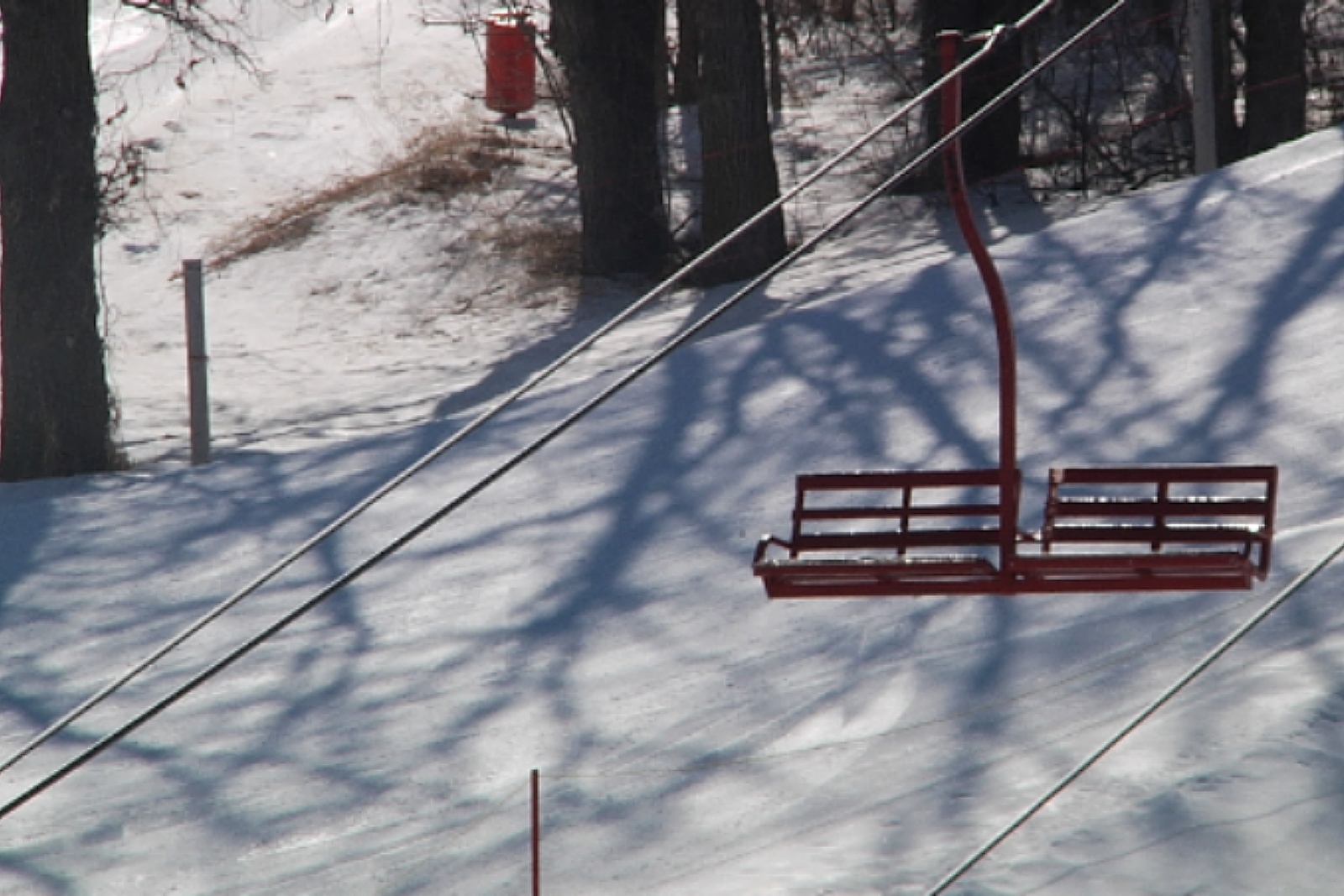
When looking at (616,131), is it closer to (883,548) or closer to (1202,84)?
(1202,84)

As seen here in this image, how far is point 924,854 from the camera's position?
4.39 metres

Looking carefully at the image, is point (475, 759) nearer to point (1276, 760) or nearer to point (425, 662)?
point (425, 662)

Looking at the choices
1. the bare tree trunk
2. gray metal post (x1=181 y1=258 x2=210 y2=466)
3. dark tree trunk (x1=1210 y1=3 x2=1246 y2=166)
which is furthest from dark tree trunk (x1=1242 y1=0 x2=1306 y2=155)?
gray metal post (x1=181 y1=258 x2=210 y2=466)

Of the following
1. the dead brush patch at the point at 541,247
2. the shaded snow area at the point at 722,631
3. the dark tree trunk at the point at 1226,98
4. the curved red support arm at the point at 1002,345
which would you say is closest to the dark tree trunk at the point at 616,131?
the dead brush patch at the point at 541,247

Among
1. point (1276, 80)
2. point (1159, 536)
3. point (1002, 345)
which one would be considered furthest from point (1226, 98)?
point (1002, 345)

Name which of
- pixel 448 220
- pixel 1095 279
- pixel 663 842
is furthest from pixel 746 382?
pixel 448 220

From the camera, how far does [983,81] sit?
546 inches

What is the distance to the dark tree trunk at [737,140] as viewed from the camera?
12.7m

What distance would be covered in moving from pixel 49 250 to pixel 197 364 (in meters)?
1.07

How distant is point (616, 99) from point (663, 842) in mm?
9757

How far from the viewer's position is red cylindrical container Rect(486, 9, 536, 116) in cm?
1922

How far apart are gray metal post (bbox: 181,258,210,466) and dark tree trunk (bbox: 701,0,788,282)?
418 cm

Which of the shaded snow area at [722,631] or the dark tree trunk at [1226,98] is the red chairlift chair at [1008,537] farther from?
the dark tree trunk at [1226,98]

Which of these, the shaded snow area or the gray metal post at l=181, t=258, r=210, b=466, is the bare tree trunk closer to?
the shaded snow area
